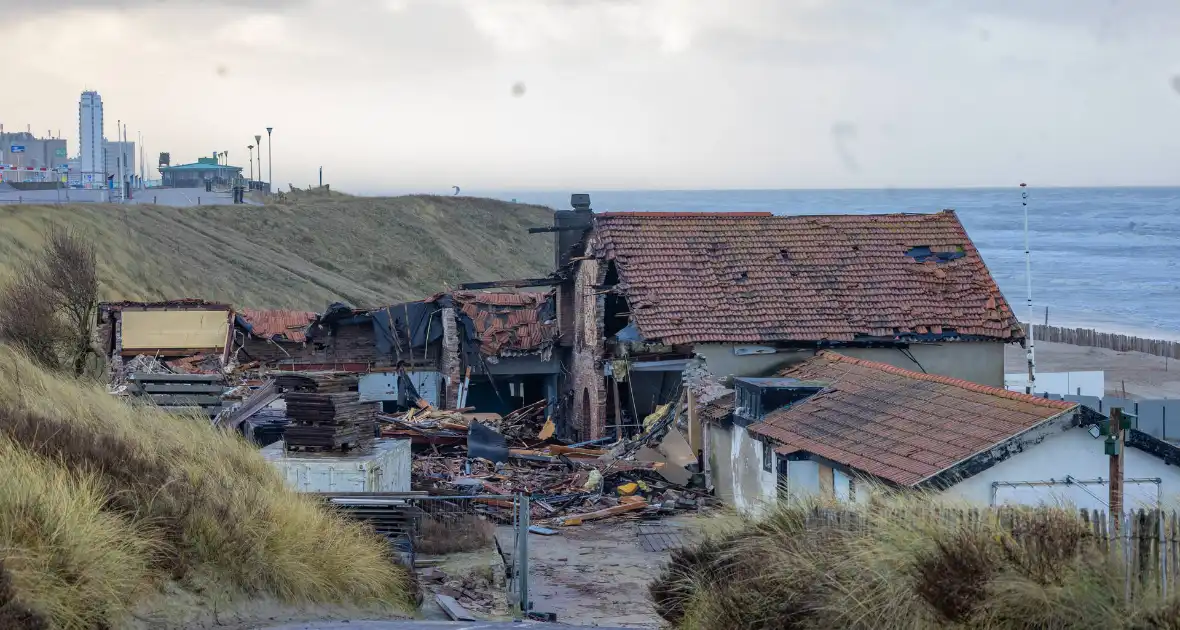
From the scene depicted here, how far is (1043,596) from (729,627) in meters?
2.56

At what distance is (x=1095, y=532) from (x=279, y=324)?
25.8 meters

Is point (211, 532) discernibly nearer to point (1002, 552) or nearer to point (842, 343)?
point (1002, 552)

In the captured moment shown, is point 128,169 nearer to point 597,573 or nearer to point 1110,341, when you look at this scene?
point 1110,341

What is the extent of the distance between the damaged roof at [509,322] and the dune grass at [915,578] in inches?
814

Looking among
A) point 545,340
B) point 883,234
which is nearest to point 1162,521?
point 883,234

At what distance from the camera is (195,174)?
9700cm

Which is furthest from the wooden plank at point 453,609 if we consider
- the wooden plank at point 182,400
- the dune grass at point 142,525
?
the wooden plank at point 182,400

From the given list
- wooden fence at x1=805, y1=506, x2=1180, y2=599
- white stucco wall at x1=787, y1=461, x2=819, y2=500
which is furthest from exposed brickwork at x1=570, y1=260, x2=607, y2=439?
wooden fence at x1=805, y1=506, x2=1180, y2=599

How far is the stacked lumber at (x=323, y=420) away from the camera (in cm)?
1738

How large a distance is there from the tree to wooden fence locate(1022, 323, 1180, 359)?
1457 inches

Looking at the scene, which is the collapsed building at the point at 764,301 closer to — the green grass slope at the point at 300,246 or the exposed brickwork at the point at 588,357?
the exposed brickwork at the point at 588,357

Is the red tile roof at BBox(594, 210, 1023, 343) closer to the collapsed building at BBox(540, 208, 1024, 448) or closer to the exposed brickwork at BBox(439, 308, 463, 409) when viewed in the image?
the collapsed building at BBox(540, 208, 1024, 448)

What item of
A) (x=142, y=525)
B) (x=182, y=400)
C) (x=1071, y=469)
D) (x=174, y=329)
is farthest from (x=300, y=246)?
(x=142, y=525)

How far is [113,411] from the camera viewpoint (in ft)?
48.8
